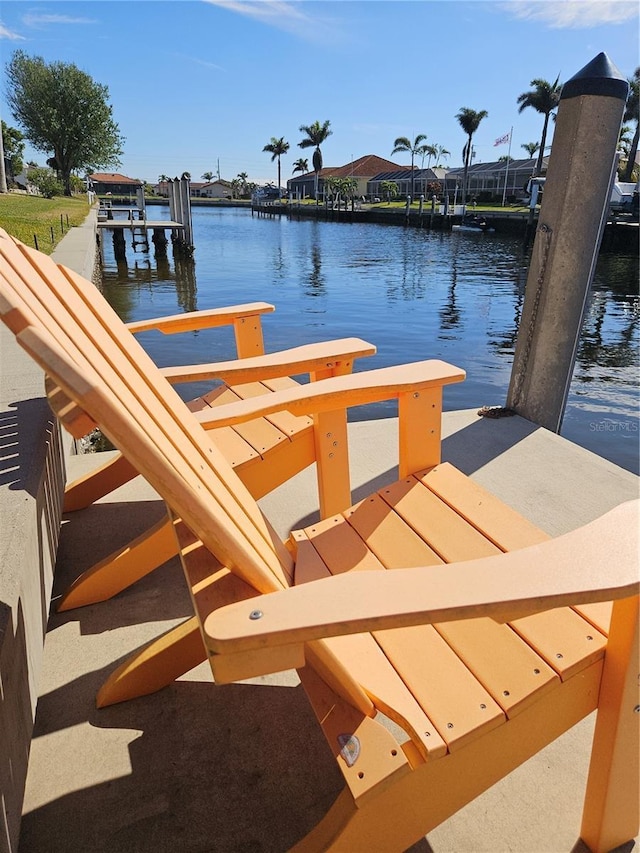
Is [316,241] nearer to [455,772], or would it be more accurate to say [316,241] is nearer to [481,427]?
[481,427]

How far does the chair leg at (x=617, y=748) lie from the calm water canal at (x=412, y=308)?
16.1 feet

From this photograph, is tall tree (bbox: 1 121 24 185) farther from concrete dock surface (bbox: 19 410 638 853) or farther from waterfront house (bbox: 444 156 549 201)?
concrete dock surface (bbox: 19 410 638 853)

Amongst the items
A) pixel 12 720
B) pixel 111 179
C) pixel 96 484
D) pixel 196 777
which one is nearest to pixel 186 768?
pixel 196 777

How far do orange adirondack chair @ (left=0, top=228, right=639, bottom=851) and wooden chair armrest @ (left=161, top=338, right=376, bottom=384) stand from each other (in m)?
0.56

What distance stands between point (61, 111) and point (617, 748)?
5441 cm

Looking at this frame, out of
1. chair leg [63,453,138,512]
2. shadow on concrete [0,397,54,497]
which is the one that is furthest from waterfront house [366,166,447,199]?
shadow on concrete [0,397,54,497]

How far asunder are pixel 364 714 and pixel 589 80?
10.6 feet

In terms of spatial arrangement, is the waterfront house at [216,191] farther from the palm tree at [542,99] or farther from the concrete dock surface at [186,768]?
the concrete dock surface at [186,768]

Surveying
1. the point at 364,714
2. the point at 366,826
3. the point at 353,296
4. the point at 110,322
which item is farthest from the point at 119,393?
the point at 353,296

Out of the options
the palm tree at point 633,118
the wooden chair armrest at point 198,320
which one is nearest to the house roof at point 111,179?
the palm tree at point 633,118

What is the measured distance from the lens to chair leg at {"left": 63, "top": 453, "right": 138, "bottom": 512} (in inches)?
104

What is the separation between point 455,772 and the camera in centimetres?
110

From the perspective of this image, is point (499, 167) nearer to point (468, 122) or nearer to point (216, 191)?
point (468, 122)

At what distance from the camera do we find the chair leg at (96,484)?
8.70ft
